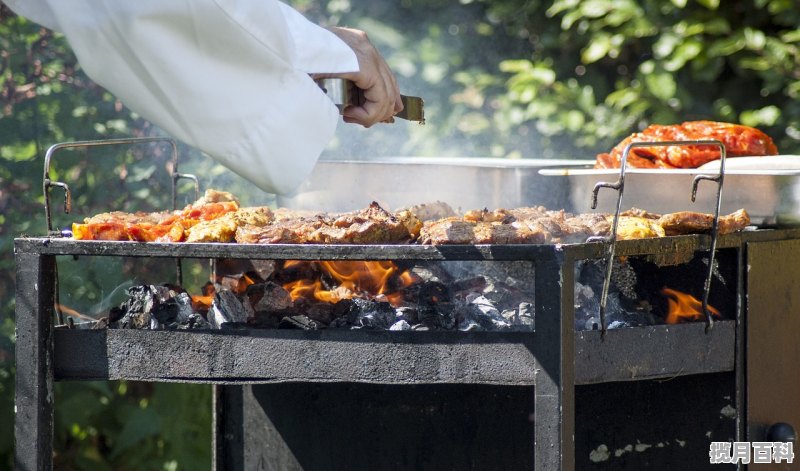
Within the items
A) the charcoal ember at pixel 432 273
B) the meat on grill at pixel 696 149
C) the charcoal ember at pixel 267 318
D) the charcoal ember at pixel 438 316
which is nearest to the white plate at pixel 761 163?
the meat on grill at pixel 696 149

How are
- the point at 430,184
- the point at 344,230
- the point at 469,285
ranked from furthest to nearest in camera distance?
the point at 430,184
the point at 469,285
the point at 344,230

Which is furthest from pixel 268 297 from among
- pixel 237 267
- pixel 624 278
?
pixel 624 278

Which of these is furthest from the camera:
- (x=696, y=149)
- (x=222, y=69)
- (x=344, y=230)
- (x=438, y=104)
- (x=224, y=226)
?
(x=438, y=104)

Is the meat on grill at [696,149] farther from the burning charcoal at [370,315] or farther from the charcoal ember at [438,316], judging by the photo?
the burning charcoal at [370,315]

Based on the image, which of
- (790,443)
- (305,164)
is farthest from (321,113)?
(790,443)

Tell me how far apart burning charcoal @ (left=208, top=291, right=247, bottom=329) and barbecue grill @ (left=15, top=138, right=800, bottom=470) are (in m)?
0.15

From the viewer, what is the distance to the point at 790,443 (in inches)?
A: 104

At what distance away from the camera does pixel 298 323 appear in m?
2.39

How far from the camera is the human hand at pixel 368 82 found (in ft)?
6.66

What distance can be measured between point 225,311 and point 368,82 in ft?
2.39

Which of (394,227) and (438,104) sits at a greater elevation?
(438,104)

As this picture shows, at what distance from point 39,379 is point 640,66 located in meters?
3.30

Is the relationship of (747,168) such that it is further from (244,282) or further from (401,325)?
(244,282)

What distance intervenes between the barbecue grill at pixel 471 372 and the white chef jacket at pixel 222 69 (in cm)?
35
